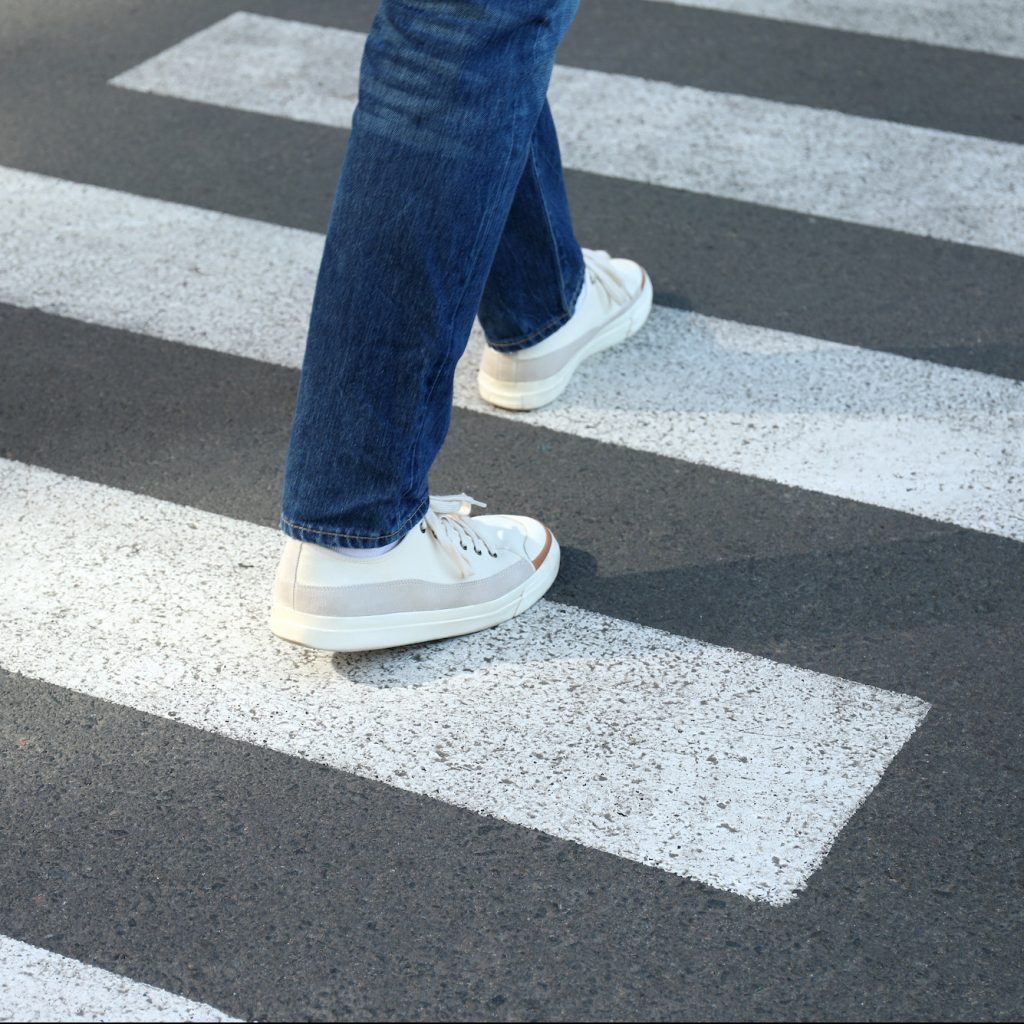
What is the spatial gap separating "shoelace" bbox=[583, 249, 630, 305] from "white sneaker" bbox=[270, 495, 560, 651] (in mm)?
882

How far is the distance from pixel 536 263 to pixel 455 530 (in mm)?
779

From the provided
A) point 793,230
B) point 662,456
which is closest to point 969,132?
point 793,230

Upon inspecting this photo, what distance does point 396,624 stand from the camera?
2359 millimetres

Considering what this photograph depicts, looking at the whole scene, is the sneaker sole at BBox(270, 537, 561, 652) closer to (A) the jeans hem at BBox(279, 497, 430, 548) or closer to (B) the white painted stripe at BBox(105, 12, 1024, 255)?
(A) the jeans hem at BBox(279, 497, 430, 548)

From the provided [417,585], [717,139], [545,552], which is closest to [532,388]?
[545,552]

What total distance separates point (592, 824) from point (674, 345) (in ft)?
4.91

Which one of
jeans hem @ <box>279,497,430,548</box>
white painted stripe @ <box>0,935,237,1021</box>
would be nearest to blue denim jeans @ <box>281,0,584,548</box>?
jeans hem @ <box>279,497,430,548</box>

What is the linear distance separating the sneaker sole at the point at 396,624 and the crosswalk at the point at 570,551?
3 centimetres

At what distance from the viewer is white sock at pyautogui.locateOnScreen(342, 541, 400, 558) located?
2.29 metres

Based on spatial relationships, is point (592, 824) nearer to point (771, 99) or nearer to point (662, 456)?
point (662, 456)

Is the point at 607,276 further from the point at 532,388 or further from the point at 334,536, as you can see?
the point at 334,536

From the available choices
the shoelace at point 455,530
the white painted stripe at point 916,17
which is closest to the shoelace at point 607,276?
the shoelace at point 455,530

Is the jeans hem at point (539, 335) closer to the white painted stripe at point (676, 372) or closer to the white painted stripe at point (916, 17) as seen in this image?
the white painted stripe at point (676, 372)

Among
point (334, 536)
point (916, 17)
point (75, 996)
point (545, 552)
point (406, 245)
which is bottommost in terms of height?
point (75, 996)
